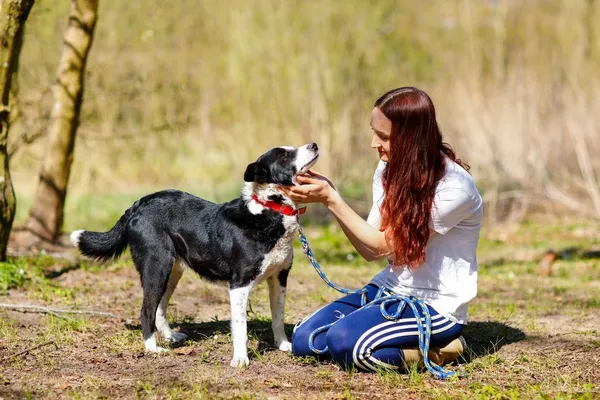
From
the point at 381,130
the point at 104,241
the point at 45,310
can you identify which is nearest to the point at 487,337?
the point at 381,130

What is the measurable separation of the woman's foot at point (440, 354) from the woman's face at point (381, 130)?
1.08 metres

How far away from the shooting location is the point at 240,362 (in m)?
4.14

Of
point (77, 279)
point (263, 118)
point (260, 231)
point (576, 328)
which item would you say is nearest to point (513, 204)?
point (263, 118)

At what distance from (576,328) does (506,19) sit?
9020 mm

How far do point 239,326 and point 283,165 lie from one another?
93cm

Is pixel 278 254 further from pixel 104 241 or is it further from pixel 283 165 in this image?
pixel 104 241

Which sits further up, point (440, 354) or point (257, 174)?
point (257, 174)

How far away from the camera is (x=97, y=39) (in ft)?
39.5

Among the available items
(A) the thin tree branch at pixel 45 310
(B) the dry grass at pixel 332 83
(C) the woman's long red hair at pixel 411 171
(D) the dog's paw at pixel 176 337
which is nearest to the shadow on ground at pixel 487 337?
(C) the woman's long red hair at pixel 411 171

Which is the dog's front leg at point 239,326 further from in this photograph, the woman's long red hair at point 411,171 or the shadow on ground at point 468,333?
the woman's long red hair at point 411,171

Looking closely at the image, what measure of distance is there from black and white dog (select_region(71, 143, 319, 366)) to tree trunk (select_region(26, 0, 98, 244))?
3093 millimetres

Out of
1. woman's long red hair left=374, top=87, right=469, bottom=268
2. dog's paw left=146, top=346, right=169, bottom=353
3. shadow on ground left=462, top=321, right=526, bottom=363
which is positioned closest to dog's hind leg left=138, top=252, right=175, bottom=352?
dog's paw left=146, top=346, right=169, bottom=353

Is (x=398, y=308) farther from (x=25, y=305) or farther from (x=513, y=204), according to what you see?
(x=513, y=204)

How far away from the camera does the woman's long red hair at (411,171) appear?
400 cm
